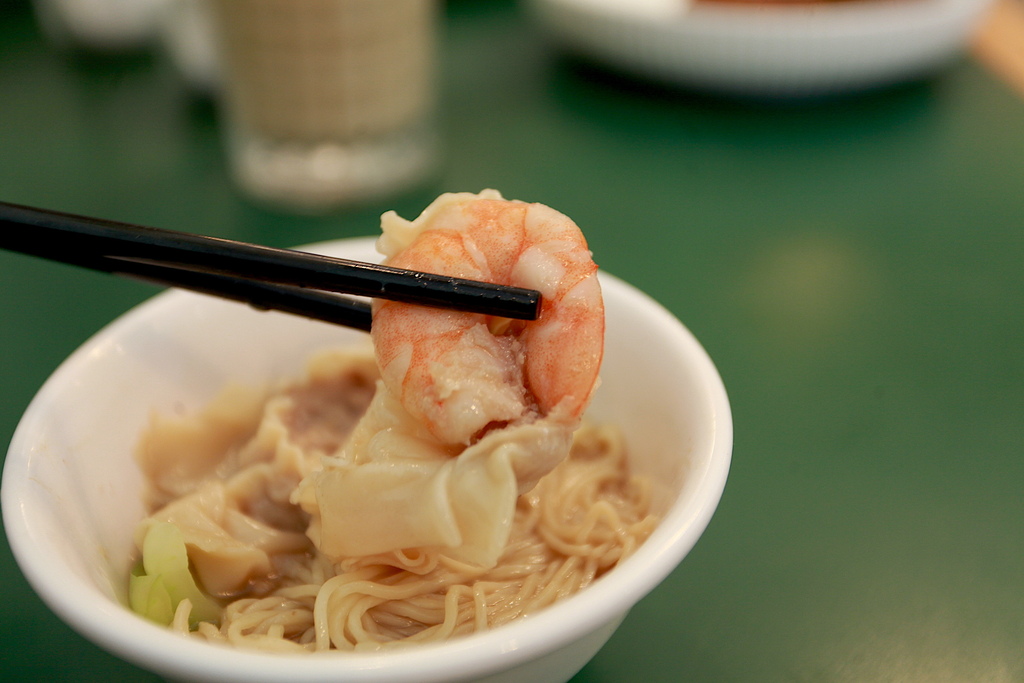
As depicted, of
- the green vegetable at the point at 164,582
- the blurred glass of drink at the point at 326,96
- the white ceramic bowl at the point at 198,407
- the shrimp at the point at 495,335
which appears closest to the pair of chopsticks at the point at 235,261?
the shrimp at the point at 495,335

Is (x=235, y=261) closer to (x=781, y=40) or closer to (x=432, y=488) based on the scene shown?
(x=432, y=488)

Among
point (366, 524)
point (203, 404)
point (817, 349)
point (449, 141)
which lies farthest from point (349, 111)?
point (366, 524)

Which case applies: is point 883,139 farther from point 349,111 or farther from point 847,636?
point 847,636

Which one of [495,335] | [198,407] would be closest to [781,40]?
[495,335]

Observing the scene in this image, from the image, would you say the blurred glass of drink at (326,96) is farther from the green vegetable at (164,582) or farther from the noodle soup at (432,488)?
the green vegetable at (164,582)

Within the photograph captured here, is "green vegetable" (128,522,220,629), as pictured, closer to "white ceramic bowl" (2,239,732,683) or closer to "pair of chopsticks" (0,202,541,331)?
"white ceramic bowl" (2,239,732,683)

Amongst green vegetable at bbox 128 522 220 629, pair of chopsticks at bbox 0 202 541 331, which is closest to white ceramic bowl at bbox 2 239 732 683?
green vegetable at bbox 128 522 220 629
